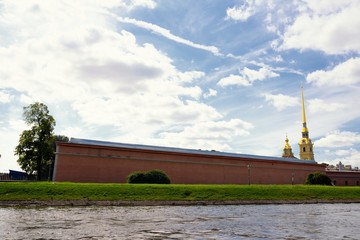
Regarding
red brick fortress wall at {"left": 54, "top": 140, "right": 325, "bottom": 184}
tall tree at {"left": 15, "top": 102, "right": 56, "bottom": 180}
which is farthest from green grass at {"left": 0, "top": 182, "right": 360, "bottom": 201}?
tall tree at {"left": 15, "top": 102, "right": 56, "bottom": 180}

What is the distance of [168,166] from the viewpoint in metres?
43.6

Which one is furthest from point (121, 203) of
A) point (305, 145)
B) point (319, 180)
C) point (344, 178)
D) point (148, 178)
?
point (305, 145)

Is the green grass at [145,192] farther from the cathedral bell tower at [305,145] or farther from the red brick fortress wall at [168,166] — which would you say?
the cathedral bell tower at [305,145]

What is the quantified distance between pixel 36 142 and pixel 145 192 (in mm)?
25162

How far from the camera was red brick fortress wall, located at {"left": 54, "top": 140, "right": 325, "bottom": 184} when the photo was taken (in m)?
38.1

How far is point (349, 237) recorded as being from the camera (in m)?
11.6

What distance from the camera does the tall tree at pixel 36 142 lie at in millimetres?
45750

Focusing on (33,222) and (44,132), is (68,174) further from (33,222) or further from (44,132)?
(33,222)

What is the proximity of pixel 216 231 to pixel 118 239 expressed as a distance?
12.8ft

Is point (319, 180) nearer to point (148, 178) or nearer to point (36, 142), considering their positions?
point (148, 178)

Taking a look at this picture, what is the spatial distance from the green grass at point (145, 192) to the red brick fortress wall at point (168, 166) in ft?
33.0

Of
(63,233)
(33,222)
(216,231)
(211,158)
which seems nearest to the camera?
(63,233)

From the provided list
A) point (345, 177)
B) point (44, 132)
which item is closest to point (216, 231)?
point (44, 132)

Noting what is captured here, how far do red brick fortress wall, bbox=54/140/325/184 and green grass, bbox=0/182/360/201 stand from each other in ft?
33.0
